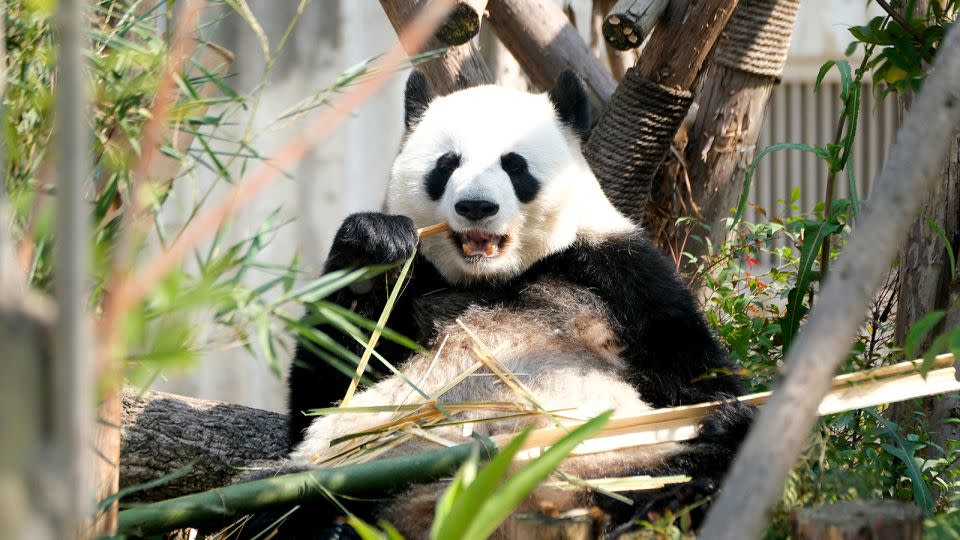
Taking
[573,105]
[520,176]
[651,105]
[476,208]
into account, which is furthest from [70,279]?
[651,105]

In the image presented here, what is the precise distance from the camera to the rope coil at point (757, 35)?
3.69 m

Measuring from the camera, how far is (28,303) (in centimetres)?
88

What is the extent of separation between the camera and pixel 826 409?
240 cm

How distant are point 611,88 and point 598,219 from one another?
1.25m

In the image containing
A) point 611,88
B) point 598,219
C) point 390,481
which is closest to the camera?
point 390,481

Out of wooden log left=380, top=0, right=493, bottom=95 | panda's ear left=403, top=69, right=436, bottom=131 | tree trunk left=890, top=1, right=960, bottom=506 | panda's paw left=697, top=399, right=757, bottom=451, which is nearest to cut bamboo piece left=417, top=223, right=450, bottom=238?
panda's ear left=403, top=69, right=436, bottom=131

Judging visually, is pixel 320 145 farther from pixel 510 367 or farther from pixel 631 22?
pixel 510 367

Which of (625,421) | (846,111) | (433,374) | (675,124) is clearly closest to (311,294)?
(625,421)

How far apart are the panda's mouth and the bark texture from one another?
97 centimetres

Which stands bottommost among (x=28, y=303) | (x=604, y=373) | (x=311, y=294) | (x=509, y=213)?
(x=604, y=373)

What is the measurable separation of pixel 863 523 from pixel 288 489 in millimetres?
1072

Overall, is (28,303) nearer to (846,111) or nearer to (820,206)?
(846,111)

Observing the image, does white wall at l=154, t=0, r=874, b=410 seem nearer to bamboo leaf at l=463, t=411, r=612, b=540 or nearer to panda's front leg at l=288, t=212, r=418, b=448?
panda's front leg at l=288, t=212, r=418, b=448

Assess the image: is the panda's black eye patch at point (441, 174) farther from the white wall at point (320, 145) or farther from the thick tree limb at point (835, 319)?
the white wall at point (320, 145)
